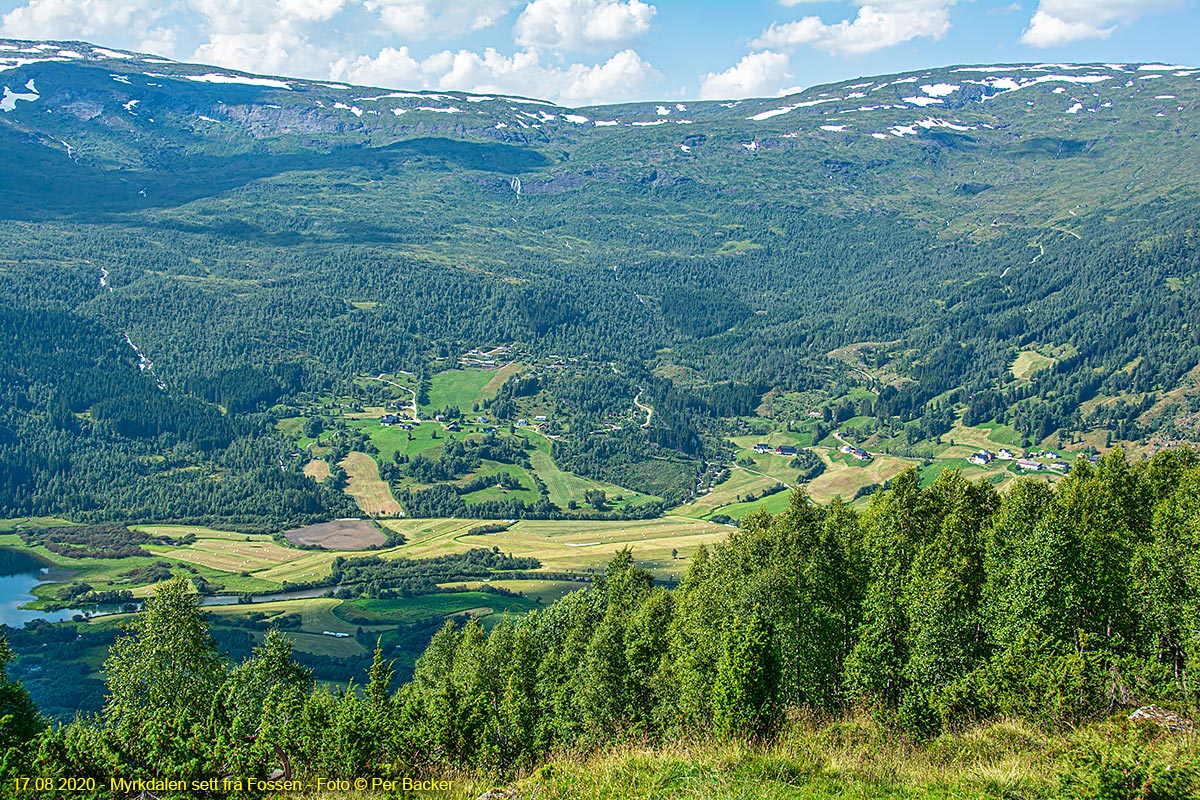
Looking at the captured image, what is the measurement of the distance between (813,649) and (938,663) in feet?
17.0

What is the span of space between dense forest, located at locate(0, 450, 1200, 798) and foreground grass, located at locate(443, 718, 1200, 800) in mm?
1139

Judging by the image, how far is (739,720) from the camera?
30.0 metres

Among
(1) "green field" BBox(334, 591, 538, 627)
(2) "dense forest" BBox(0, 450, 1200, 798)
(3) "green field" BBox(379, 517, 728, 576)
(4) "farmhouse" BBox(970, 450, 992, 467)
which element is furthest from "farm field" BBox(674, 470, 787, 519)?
(2) "dense forest" BBox(0, 450, 1200, 798)

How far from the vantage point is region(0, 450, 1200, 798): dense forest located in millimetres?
28578

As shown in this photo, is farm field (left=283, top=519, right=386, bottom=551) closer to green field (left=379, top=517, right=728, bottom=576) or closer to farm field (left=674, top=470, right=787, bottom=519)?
green field (left=379, top=517, right=728, bottom=576)

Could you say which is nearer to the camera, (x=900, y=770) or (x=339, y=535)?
(x=900, y=770)

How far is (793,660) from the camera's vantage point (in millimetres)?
36844

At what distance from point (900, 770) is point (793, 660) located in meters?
13.4

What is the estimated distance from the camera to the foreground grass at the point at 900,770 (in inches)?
749

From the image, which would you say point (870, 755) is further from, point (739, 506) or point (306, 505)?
point (306, 505)

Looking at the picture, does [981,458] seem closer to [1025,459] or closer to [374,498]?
[1025,459]

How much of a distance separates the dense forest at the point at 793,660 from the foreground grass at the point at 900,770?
1.14 meters

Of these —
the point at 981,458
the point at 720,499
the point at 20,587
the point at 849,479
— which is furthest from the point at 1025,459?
the point at 20,587

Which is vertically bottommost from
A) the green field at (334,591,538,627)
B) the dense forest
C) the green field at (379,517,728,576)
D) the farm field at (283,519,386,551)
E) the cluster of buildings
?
the green field at (334,591,538,627)
